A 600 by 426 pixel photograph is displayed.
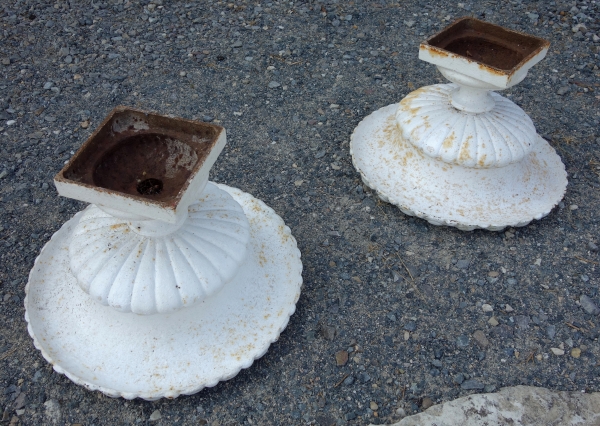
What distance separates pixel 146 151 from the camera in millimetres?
2035

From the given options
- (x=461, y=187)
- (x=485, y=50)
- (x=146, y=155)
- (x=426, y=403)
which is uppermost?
(x=146, y=155)

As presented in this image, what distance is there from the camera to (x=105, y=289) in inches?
77.0

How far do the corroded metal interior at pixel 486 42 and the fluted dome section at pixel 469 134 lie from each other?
241 mm

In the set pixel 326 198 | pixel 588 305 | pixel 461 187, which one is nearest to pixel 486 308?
pixel 588 305

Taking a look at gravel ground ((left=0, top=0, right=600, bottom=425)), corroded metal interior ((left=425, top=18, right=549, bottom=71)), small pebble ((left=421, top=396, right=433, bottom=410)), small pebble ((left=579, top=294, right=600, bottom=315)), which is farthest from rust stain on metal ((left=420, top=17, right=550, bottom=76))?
small pebble ((left=421, top=396, right=433, bottom=410))

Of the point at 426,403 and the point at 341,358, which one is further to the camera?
the point at 341,358

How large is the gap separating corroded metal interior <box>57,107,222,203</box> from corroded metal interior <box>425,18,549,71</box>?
54.3 inches

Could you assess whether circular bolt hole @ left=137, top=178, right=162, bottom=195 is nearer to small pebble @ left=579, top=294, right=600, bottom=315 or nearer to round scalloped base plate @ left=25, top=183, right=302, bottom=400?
round scalloped base plate @ left=25, top=183, right=302, bottom=400

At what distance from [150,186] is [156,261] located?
0.90 ft

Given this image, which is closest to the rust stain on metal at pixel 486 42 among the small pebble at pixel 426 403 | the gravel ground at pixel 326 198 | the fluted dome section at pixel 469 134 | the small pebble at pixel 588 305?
the fluted dome section at pixel 469 134

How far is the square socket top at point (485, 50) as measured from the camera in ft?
7.99

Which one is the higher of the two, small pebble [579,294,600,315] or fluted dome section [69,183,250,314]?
fluted dome section [69,183,250,314]

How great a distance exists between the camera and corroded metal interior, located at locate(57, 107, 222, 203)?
76.0 inches

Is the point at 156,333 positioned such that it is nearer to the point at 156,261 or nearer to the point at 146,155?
the point at 156,261
